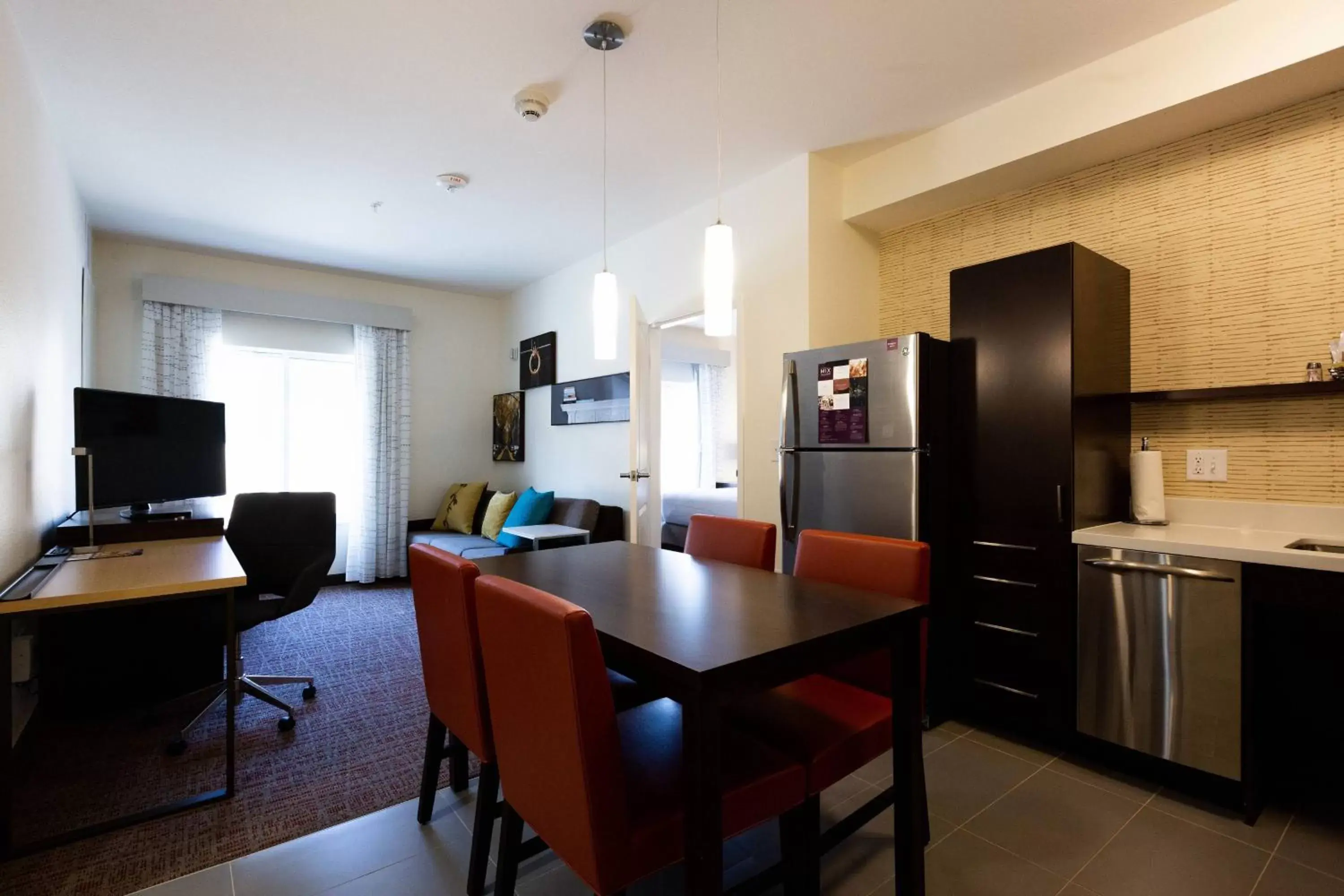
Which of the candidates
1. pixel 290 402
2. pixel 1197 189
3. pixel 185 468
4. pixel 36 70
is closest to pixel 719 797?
pixel 1197 189

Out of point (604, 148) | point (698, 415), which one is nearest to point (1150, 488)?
point (604, 148)

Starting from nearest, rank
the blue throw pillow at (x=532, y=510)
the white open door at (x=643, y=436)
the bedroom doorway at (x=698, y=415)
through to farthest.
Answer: the white open door at (x=643, y=436)
the blue throw pillow at (x=532, y=510)
the bedroom doorway at (x=698, y=415)

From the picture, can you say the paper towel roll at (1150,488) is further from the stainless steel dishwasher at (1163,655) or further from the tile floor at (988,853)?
the tile floor at (988,853)

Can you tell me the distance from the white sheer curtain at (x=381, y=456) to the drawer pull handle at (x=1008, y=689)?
15.4 ft

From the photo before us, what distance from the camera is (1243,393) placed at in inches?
88.7

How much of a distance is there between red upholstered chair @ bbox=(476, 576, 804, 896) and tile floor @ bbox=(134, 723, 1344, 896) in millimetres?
553

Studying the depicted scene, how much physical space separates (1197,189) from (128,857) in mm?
4307

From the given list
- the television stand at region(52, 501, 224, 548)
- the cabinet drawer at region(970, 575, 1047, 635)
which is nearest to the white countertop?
the cabinet drawer at region(970, 575, 1047, 635)

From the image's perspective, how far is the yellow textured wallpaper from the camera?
2217mm

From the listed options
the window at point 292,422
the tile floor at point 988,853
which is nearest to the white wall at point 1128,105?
the tile floor at point 988,853

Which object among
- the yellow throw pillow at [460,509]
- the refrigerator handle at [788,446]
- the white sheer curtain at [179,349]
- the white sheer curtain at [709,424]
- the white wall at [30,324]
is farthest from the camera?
the white sheer curtain at [709,424]

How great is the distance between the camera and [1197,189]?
2484mm

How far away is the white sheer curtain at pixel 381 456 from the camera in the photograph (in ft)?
17.6

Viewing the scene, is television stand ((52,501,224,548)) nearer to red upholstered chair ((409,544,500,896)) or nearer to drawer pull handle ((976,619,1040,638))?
red upholstered chair ((409,544,500,896))
